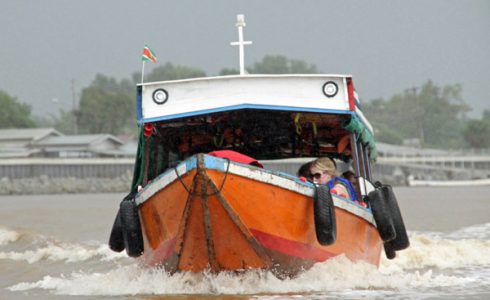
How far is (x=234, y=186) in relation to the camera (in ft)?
27.3

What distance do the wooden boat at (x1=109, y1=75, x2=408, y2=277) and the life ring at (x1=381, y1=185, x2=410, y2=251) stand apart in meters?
0.01

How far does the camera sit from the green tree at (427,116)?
120938mm

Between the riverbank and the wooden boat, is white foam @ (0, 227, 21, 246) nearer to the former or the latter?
the wooden boat

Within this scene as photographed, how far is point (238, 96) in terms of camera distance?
9.23m

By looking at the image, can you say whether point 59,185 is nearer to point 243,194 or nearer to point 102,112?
point 102,112

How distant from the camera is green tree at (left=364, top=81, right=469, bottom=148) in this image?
121 meters

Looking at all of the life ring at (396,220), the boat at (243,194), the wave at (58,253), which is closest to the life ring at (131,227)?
the boat at (243,194)

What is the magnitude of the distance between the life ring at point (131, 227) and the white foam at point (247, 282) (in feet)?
0.87

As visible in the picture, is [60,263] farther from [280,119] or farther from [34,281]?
[280,119]

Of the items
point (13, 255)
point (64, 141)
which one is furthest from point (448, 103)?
point (13, 255)

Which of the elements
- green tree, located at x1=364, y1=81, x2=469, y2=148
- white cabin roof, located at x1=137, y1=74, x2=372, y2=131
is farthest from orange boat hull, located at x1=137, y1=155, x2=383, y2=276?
green tree, located at x1=364, y1=81, x2=469, y2=148

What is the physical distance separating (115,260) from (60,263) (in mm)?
772

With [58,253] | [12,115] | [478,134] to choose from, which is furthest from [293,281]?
[478,134]

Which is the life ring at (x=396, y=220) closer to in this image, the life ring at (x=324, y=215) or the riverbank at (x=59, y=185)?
the life ring at (x=324, y=215)
